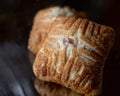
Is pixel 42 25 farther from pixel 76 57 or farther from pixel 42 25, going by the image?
pixel 76 57

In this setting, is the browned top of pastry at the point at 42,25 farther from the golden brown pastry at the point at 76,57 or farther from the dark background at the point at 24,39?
the golden brown pastry at the point at 76,57

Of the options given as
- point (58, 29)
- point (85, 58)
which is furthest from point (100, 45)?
point (58, 29)

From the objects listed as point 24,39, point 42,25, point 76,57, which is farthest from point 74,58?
point 24,39

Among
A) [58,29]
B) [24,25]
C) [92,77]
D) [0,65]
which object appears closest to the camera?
[92,77]

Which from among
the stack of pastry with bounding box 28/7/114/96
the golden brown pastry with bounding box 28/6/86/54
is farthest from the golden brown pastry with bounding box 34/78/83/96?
the golden brown pastry with bounding box 28/6/86/54

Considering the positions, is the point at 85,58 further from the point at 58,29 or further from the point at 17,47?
the point at 17,47

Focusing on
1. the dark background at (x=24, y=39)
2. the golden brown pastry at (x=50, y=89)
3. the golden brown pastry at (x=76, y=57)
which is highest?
the golden brown pastry at (x=76, y=57)

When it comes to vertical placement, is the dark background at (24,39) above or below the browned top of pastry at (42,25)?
below

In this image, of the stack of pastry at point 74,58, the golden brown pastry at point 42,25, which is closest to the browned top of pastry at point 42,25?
the golden brown pastry at point 42,25
